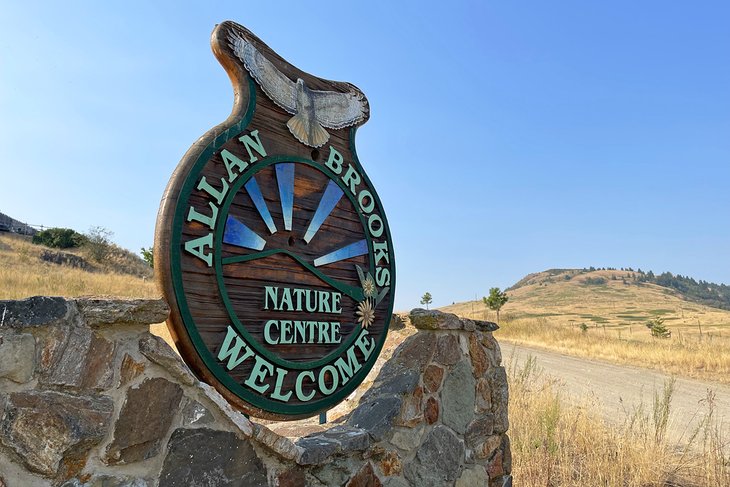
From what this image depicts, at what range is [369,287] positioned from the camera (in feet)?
10.5

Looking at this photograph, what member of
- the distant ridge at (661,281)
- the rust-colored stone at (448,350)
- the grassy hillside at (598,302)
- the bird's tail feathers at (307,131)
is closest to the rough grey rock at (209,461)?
the rust-colored stone at (448,350)

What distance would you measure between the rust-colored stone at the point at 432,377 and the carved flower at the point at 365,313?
1.58 feet

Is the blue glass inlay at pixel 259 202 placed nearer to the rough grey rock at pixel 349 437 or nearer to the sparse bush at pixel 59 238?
the rough grey rock at pixel 349 437

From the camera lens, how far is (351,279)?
3.13m

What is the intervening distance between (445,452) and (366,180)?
178 cm

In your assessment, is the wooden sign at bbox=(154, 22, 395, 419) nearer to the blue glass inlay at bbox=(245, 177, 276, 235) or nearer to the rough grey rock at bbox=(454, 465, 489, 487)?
the blue glass inlay at bbox=(245, 177, 276, 235)

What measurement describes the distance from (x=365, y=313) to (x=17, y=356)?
1869mm

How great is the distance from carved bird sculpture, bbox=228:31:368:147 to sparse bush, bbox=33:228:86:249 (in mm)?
→ 28603

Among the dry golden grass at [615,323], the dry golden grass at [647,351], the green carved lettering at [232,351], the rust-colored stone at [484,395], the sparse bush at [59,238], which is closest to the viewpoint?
the green carved lettering at [232,351]

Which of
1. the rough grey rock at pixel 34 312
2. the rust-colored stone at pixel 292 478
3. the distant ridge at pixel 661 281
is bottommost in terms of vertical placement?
the rust-colored stone at pixel 292 478

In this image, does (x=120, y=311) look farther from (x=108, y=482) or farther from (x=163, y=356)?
(x=108, y=482)

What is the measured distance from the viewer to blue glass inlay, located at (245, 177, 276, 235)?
260cm

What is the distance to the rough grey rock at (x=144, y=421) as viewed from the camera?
1.80 meters

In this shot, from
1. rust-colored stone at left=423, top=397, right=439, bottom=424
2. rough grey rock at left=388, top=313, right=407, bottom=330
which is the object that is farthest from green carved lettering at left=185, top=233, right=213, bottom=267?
rough grey rock at left=388, top=313, right=407, bottom=330
